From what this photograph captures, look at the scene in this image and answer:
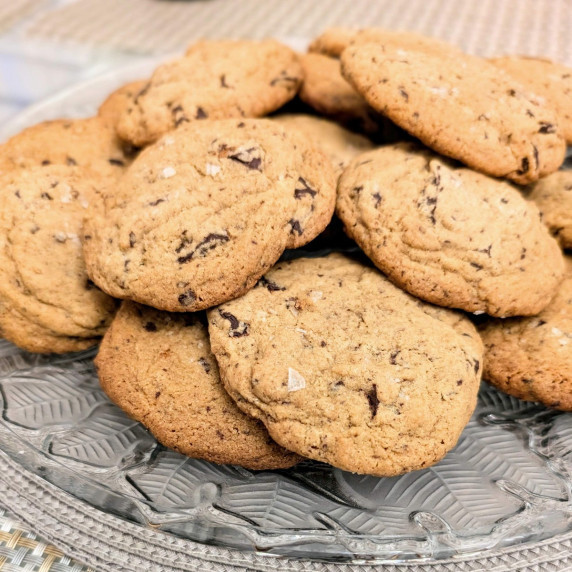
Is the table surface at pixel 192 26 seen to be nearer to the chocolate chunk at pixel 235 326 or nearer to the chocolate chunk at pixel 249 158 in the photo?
the chocolate chunk at pixel 249 158

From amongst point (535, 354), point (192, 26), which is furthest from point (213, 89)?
point (192, 26)

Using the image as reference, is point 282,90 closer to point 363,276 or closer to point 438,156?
point 438,156

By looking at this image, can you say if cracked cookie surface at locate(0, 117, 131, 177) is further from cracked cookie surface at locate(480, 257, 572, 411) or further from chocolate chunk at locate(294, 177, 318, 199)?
cracked cookie surface at locate(480, 257, 572, 411)

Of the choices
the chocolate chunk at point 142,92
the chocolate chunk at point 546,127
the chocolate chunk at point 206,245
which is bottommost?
the chocolate chunk at point 206,245

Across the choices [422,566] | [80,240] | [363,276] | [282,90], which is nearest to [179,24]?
[282,90]

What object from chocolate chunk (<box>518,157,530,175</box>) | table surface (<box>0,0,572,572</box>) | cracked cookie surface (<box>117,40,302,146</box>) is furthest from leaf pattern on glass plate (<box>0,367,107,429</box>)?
table surface (<box>0,0,572,572</box>)

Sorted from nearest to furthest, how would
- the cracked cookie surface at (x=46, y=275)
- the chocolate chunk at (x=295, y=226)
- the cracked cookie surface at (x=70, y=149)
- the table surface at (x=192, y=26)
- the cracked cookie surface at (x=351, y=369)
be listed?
1. the cracked cookie surface at (x=351, y=369)
2. the chocolate chunk at (x=295, y=226)
3. the cracked cookie surface at (x=46, y=275)
4. the cracked cookie surface at (x=70, y=149)
5. the table surface at (x=192, y=26)

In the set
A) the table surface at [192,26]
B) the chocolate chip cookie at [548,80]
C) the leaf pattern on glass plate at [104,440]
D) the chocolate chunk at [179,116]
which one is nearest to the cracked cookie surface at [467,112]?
the chocolate chip cookie at [548,80]
